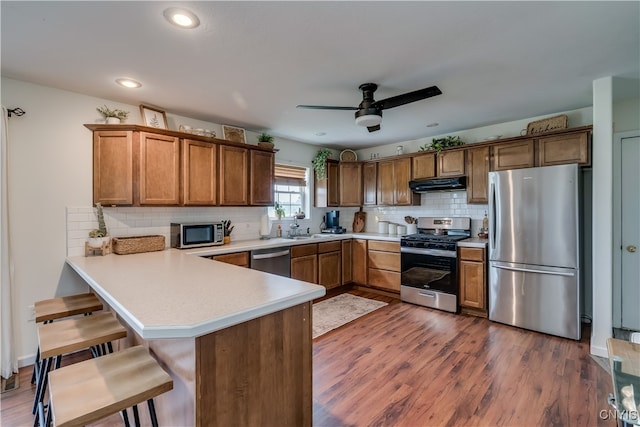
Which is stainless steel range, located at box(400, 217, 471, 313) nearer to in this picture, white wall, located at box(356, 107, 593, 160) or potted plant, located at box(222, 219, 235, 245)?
white wall, located at box(356, 107, 593, 160)

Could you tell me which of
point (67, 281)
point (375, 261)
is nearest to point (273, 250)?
point (375, 261)

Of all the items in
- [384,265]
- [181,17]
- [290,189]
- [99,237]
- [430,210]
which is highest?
[181,17]

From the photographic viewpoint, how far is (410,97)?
7.86 feet

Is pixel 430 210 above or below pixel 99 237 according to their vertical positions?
above

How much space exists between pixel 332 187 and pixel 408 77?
111 inches

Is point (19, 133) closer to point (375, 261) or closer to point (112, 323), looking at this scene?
point (112, 323)

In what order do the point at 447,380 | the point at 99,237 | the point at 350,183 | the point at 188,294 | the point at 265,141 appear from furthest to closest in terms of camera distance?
1. the point at 350,183
2. the point at 265,141
3. the point at 99,237
4. the point at 447,380
5. the point at 188,294

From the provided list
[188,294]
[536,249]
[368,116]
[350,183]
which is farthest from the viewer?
[350,183]

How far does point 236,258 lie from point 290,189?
182 centimetres

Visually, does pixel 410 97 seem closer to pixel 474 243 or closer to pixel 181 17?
pixel 181 17

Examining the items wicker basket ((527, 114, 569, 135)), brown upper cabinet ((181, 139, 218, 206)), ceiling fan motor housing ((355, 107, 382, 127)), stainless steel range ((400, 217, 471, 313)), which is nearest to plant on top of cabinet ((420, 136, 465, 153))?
wicker basket ((527, 114, 569, 135))

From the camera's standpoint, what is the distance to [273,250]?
12.4ft

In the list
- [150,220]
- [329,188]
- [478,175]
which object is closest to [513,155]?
[478,175]

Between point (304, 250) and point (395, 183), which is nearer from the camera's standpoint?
point (304, 250)
